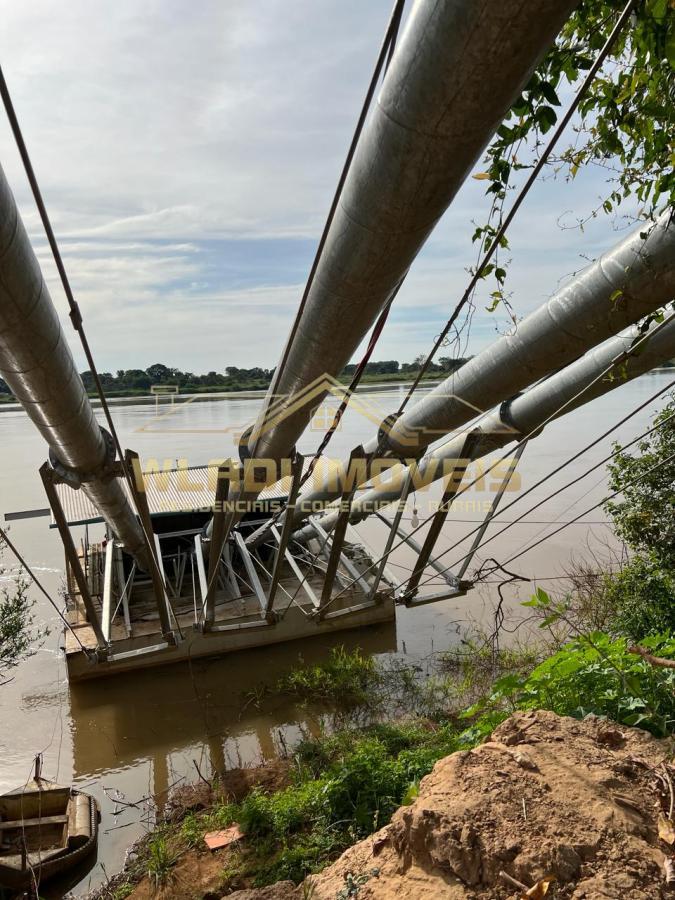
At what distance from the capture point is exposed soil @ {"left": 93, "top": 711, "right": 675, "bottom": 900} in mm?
2092

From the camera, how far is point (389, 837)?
9.17 ft

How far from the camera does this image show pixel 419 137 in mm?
2025

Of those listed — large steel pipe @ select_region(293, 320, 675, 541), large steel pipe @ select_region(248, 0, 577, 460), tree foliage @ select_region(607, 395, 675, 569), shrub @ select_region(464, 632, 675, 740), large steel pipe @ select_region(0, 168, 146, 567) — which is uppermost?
large steel pipe @ select_region(0, 168, 146, 567)

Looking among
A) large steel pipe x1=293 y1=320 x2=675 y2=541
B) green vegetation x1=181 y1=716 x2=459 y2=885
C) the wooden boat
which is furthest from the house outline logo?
the wooden boat

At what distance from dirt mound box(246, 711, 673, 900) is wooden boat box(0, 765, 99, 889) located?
3047 mm

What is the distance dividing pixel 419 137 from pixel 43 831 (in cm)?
620

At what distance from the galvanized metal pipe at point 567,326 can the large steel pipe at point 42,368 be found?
2.51 m

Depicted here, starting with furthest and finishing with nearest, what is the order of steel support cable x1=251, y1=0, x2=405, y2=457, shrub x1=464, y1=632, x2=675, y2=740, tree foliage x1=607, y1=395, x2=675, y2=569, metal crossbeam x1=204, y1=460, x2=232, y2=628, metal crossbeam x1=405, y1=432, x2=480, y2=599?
tree foliage x1=607, y1=395, x2=675, y2=569 → metal crossbeam x1=204, y1=460, x2=232, y2=628 → metal crossbeam x1=405, y1=432, x2=480, y2=599 → shrub x1=464, y1=632, x2=675, y2=740 → steel support cable x1=251, y1=0, x2=405, y2=457

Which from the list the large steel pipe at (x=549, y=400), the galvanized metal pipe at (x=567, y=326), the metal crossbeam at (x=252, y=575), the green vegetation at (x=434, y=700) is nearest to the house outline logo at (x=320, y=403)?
the galvanized metal pipe at (x=567, y=326)

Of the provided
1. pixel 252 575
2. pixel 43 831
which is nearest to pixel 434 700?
pixel 252 575

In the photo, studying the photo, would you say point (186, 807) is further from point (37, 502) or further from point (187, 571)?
point (37, 502)

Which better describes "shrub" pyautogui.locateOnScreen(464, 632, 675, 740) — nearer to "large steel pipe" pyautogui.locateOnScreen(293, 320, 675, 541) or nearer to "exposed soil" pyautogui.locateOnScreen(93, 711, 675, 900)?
"exposed soil" pyautogui.locateOnScreen(93, 711, 675, 900)

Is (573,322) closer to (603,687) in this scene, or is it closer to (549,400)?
(549,400)

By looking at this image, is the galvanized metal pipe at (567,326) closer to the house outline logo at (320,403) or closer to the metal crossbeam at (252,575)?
the house outline logo at (320,403)
